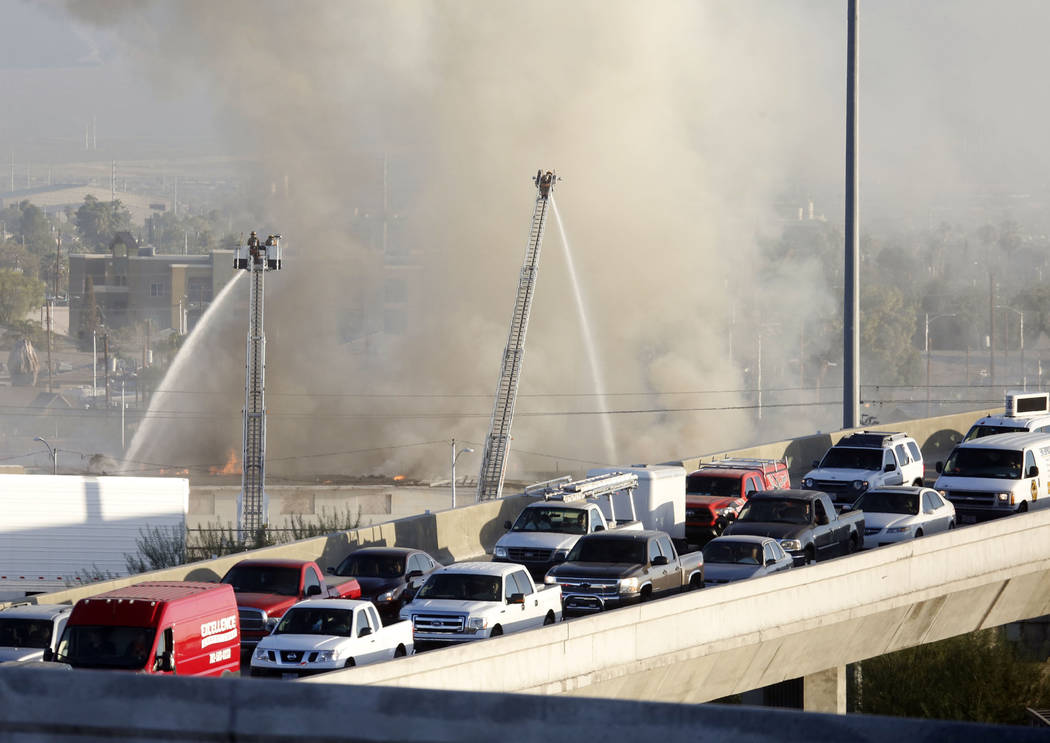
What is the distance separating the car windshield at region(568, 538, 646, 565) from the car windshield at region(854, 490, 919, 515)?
5905 mm

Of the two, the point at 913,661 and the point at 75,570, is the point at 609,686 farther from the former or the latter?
the point at 75,570

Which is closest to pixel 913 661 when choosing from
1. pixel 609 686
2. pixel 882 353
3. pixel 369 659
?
pixel 609 686

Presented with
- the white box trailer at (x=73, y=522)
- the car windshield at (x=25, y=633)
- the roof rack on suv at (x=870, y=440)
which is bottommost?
the white box trailer at (x=73, y=522)

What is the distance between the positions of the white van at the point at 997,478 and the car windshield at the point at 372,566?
1077 centimetres

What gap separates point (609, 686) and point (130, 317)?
494ft

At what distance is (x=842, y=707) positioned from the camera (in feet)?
71.8

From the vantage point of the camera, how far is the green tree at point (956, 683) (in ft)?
96.6

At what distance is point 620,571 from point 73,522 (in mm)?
21136

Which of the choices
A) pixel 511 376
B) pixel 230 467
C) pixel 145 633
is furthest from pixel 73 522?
pixel 230 467

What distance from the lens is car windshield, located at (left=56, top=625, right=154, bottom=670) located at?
14648 mm

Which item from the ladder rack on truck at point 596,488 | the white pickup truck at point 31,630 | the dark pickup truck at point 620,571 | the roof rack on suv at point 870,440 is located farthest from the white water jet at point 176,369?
the white pickup truck at point 31,630

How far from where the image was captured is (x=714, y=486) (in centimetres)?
2645

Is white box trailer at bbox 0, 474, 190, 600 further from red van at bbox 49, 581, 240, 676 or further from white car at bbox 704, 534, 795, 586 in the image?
red van at bbox 49, 581, 240, 676

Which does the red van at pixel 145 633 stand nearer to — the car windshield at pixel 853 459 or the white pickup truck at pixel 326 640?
the white pickup truck at pixel 326 640
